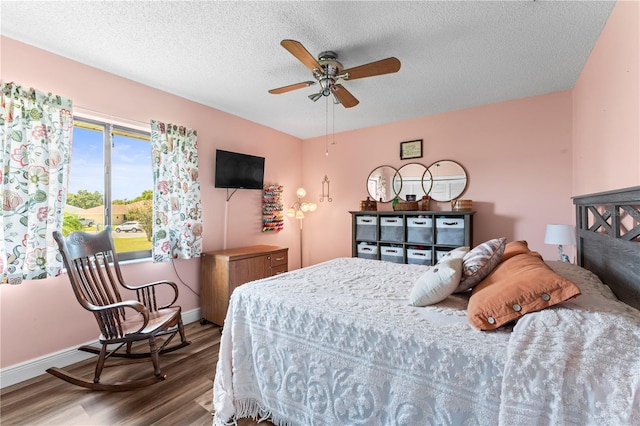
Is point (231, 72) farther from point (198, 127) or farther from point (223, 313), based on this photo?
point (223, 313)

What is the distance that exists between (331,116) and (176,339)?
3.23 m

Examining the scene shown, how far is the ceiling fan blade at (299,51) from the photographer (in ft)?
5.54

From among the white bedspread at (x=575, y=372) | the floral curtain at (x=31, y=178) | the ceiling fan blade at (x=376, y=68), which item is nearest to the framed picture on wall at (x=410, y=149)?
the ceiling fan blade at (x=376, y=68)

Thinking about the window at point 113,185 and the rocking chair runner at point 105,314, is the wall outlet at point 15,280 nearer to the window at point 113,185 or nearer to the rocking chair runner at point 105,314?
the rocking chair runner at point 105,314

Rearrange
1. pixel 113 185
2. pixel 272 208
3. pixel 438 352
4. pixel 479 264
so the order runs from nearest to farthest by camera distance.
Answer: pixel 438 352 < pixel 479 264 < pixel 113 185 < pixel 272 208

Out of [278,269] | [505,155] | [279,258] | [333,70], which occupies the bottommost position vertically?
[278,269]

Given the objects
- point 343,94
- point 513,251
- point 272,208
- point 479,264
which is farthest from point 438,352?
point 272,208

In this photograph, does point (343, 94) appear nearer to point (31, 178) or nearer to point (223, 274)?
point (223, 274)

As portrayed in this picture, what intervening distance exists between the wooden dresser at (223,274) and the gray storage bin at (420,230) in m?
1.78

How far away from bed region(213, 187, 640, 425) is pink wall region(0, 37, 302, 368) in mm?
1651

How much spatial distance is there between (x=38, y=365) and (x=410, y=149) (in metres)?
4.42

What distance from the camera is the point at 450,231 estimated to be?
3238 mm

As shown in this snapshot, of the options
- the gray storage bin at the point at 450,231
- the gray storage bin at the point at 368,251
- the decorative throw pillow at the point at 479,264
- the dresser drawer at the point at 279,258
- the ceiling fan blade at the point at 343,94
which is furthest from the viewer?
the gray storage bin at the point at 368,251

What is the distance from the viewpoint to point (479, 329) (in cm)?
115
